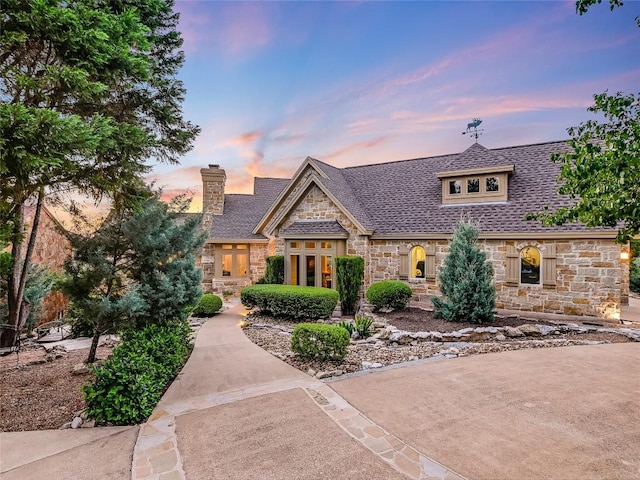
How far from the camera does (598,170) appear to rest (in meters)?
3.90

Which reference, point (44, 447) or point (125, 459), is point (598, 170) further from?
point (44, 447)

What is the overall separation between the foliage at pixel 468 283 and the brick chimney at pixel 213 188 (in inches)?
526

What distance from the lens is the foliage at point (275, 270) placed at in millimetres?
14531

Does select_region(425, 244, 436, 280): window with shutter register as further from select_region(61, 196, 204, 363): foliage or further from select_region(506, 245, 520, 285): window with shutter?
select_region(61, 196, 204, 363): foliage

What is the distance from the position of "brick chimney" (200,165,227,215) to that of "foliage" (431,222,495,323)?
1337 cm

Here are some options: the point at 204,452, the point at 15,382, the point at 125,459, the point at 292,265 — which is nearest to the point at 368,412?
the point at 204,452

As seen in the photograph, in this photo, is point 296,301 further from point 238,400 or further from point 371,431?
point 371,431

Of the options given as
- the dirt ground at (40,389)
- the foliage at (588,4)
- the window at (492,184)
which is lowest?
the dirt ground at (40,389)

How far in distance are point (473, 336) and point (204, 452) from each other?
25.6 feet

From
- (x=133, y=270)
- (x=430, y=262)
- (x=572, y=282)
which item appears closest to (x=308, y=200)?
(x=430, y=262)

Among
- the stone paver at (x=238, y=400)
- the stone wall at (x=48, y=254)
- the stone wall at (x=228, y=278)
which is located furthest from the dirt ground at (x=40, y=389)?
the stone wall at (x=228, y=278)

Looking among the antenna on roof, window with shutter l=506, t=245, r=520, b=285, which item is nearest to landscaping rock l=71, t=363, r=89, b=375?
window with shutter l=506, t=245, r=520, b=285

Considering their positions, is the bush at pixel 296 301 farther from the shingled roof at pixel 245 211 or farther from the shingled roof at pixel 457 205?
the shingled roof at pixel 245 211

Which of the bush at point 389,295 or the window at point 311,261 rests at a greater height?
the window at point 311,261
